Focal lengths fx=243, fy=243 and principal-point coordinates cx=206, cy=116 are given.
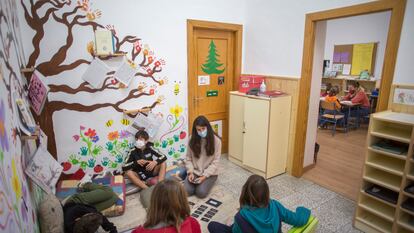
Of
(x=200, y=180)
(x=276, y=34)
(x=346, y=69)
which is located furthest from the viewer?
(x=346, y=69)

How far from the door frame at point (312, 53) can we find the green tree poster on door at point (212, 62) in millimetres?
1284

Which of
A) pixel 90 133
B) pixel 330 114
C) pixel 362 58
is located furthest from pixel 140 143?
pixel 362 58

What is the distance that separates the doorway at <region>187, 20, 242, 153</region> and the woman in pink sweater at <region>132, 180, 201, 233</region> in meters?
2.18

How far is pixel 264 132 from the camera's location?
313 centimetres

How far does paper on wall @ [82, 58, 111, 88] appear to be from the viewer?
269 cm

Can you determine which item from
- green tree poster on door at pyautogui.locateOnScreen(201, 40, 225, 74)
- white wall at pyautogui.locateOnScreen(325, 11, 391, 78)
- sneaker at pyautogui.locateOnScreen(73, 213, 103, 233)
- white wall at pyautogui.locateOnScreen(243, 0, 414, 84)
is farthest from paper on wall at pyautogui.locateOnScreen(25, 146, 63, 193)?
white wall at pyautogui.locateOnScreen(325, 11, 391, 78)

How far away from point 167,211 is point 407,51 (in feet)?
7.78

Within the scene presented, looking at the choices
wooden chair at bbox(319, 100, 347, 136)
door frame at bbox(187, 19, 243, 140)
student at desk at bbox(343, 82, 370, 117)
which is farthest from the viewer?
student at desk at bbox(343, 82, 370, 117)

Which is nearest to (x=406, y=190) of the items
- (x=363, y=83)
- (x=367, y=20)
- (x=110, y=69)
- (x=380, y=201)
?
(x=380, y=201)

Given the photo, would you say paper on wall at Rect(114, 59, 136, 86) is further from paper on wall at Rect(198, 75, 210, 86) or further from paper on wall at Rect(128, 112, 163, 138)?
paper on wall at Rect(198, 75, 210, 86)

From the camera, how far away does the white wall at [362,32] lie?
5.83 meters

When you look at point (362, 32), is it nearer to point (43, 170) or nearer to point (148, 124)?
point (148, 124)

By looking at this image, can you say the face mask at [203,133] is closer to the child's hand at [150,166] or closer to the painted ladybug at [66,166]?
the child's hand at [150,166]

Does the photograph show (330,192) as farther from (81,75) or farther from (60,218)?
(81,75)
